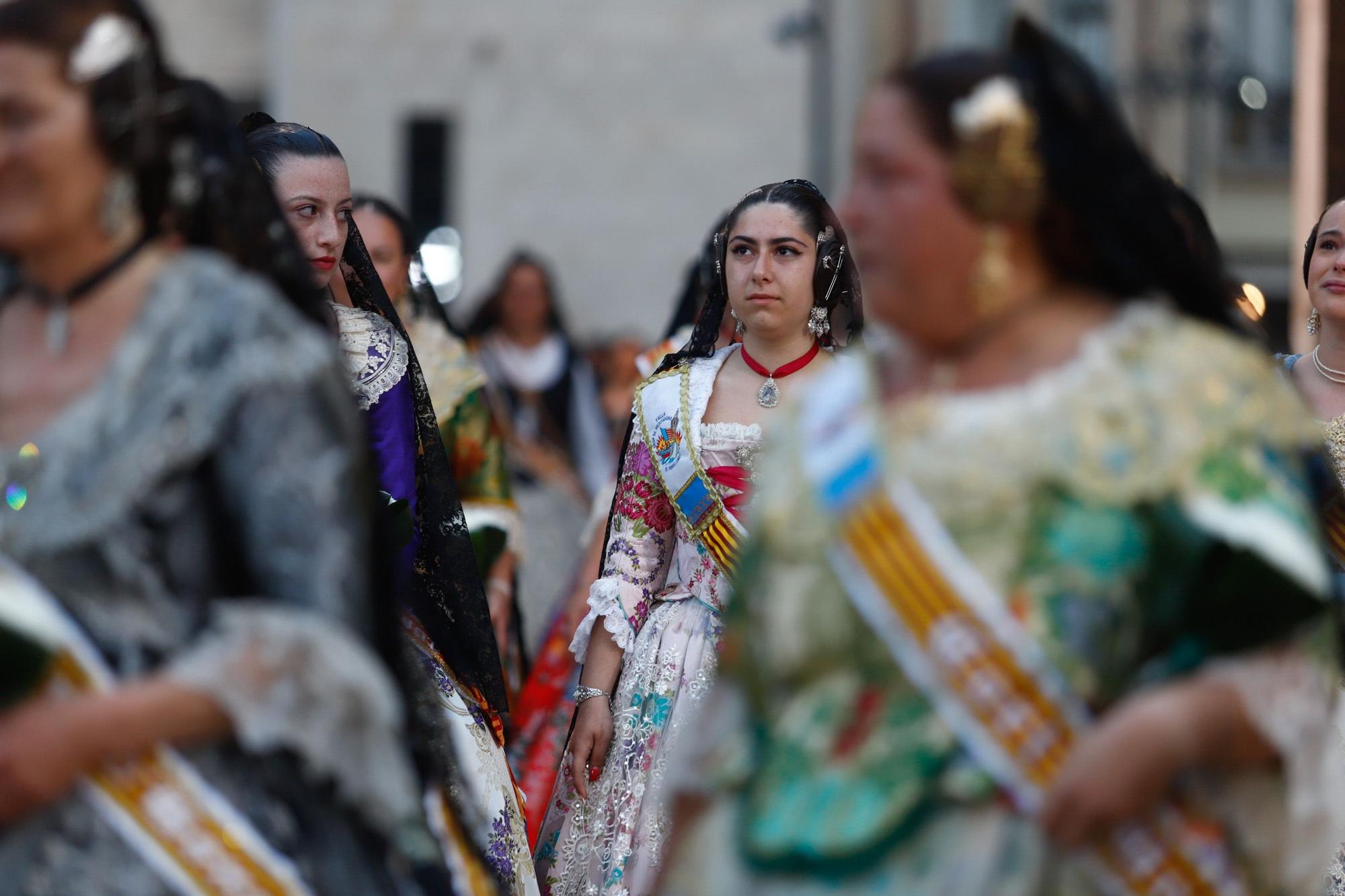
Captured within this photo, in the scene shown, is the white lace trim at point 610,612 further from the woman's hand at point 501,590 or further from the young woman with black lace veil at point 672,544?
the woman's hand at point 501,590

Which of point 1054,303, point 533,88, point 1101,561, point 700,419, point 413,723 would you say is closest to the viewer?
point 1101,561

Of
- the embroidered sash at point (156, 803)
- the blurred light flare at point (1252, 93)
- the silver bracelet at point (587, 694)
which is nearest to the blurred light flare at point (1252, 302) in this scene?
the silver bracelet at point (587, 694)

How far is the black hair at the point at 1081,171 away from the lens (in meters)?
2.65

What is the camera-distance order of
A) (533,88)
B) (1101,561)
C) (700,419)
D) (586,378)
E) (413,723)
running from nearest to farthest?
(1101,561)
(413,723)
(700,419)
(586,378)
(533,88)

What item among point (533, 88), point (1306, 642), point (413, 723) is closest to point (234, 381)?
point (413, 723)

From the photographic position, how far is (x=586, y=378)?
12922 millimetres

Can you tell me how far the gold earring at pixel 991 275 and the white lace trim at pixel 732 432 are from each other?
242 centimetres

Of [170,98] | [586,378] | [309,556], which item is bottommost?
[586,378]

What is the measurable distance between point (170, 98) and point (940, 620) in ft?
3.99

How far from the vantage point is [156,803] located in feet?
8.38

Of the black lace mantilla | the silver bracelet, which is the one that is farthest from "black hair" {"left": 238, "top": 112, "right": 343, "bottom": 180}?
the silver bracelet

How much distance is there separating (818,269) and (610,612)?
1.02 metres

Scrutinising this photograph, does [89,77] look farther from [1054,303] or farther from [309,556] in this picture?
[1054,303]

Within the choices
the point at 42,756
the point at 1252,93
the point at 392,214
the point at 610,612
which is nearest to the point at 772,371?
the point at 610,612
